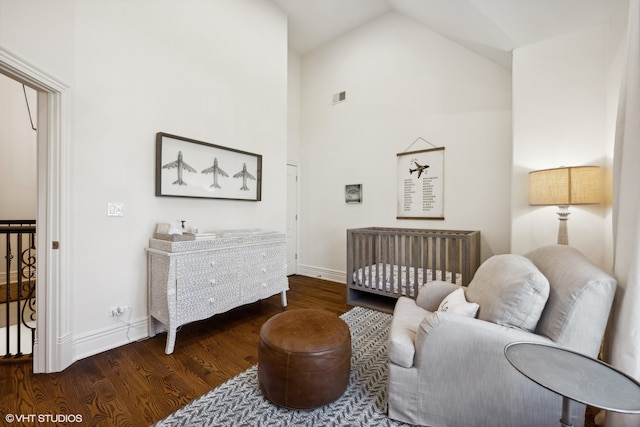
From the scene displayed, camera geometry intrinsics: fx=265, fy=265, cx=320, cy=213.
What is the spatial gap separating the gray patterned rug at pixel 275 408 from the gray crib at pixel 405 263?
44.8 inches

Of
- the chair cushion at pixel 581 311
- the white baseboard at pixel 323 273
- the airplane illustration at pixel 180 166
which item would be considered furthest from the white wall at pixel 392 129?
the airplane illustration at pixel 180 166

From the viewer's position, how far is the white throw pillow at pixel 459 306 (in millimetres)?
1527

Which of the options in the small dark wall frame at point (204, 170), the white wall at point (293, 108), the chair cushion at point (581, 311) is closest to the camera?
the chair cushion at point (581, 311)

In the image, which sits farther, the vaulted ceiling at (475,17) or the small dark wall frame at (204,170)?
the small dark wall frame at (204,170)

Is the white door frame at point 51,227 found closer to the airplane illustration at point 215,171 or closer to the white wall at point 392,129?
the airplane illustration at point 215,171

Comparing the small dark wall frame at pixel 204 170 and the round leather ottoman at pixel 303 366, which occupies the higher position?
the small dark wall frame at pixel 204 170

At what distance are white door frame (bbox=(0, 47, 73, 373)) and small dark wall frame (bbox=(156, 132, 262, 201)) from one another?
0.66 metres

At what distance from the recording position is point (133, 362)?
198cm

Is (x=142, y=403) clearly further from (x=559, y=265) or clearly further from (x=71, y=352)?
(x=559, y=265)

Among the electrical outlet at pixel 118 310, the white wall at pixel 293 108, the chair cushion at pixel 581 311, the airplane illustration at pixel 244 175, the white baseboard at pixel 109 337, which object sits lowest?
the white baseboard at pixel 109 337

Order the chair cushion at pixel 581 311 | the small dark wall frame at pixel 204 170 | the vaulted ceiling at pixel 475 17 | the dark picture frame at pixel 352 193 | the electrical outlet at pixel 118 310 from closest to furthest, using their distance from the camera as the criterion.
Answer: the chair cushion at pixel 581 311, the vaulted ceiling at pixel 475 17, the electrical outlet at pixel 118 310, the small dark wall frame at pixel 204 170, the dark picture frame at pixel 352 193

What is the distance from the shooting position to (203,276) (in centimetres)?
228

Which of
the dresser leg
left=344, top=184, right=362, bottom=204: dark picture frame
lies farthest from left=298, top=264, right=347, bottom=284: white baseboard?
the dresser leg

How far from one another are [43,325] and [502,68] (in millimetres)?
4756
